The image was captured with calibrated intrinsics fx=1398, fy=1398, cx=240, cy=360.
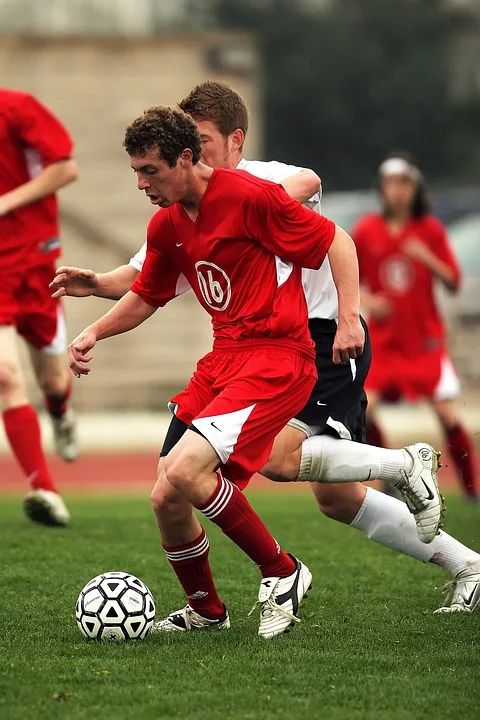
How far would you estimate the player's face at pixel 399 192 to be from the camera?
392 inches

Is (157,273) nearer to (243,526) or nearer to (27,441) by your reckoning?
(243,526)

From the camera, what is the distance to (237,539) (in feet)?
16.8

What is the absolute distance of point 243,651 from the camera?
16.0 feet

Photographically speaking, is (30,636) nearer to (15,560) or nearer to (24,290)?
(15,560)

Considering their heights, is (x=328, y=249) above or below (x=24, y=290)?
above

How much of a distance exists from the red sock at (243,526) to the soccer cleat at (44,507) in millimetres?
2727

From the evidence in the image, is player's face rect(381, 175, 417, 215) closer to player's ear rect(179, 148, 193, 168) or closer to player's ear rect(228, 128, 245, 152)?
player's ear rect(228, 128, 245, 152)

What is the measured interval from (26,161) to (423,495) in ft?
11.5

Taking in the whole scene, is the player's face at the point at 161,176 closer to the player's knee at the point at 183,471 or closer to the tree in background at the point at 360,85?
Result: the player's knee at the point at 183,471

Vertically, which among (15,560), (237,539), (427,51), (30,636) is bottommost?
(427,51)

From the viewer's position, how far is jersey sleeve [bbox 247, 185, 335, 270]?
16.7 ft

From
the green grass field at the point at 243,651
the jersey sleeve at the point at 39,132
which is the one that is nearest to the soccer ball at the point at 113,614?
the green grass field at the point at 243,651

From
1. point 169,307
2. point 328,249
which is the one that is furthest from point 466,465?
point 169,307

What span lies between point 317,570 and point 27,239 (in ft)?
8.37
